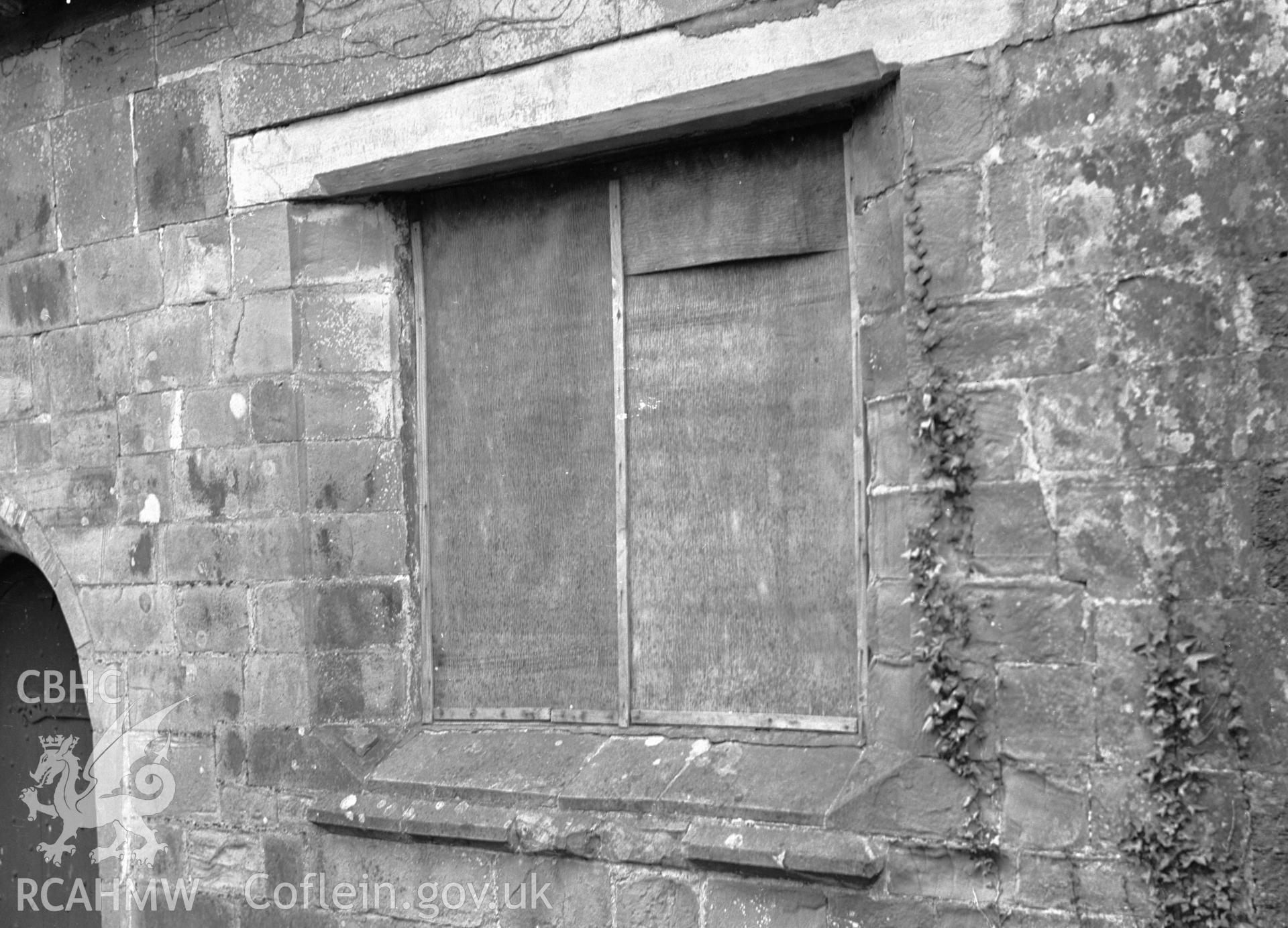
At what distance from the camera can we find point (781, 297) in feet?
11.7

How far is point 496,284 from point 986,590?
1914mm

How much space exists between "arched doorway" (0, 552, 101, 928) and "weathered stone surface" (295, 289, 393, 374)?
6.44 feet

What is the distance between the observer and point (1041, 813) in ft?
9.61

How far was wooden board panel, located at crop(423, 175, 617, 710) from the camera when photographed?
386cm

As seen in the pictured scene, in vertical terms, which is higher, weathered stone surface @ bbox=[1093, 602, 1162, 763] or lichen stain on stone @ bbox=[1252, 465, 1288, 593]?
lichen stain on stone @ bbox=[1252, 465, 1288, 593]

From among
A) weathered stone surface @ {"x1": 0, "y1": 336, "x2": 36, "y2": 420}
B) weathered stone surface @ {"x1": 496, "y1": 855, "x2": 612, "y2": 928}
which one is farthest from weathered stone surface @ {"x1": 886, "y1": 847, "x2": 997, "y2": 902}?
weathered stone surface @ {"x1": 0, "y1": 336, "x2": 36, "y2": 420}

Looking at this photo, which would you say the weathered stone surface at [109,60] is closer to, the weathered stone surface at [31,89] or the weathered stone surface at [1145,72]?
the weathered stone surface at [31,89]

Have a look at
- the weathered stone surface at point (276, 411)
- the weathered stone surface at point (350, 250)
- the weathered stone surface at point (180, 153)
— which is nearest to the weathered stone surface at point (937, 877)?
the weathered stone surface at point (276, 411)

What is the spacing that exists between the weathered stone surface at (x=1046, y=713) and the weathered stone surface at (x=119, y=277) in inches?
127

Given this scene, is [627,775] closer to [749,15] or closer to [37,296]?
[749,15]

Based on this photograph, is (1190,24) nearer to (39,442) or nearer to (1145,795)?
(1145,795)

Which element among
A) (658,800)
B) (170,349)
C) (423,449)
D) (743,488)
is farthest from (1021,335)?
(170,349)

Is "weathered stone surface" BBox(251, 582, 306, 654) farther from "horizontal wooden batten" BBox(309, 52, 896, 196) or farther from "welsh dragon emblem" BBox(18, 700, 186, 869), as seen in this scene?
"horizontal wooden batten" BBox(309, 52, 896, 196)

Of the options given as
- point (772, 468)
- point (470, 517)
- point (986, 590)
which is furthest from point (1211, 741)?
point (470, 517)
